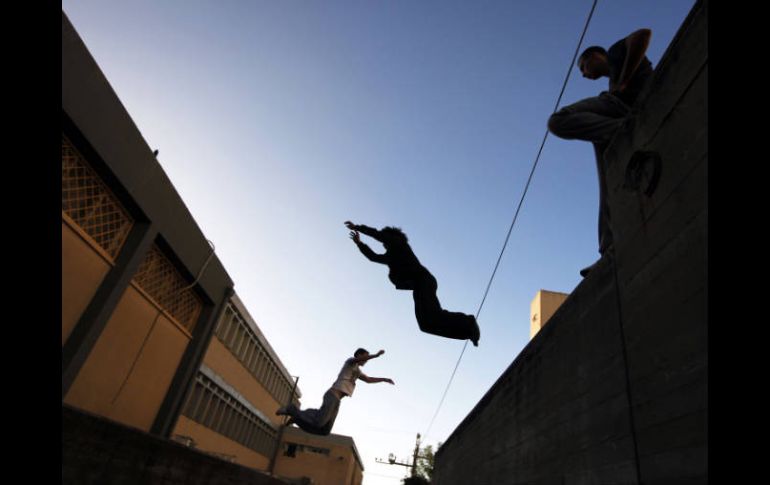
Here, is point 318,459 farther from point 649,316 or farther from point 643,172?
point 643,172

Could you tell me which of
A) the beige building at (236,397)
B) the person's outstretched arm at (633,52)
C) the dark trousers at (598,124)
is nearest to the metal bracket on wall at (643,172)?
the dark trousers at (598,124)

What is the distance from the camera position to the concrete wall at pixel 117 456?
415 centimetres

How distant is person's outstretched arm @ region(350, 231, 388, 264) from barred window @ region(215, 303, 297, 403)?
1067cm

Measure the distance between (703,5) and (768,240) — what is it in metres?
1.87

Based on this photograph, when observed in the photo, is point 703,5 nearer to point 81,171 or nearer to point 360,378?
point 360,378

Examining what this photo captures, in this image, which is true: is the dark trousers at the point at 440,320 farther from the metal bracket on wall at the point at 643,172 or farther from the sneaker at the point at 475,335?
the metal bracket on wall at the point at 643,172

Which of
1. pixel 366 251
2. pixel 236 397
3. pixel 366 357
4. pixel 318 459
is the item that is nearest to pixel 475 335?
pixel 366 251

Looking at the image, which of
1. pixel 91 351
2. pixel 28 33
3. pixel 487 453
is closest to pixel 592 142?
pixel 28 33

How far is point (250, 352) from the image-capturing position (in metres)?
19.4

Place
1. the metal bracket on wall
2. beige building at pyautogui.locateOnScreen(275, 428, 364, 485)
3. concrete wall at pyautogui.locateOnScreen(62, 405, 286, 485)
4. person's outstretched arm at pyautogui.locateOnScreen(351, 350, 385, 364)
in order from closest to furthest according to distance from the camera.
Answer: the metal bracket on wall < concrete wall at pyautogui.locateOnScreen(62, 405, 286, 485) < person's outstretched arm at pyautogui.locateOnScreen(351, 350, 385, 364) < beige building at pyautogui.locateOnScreen(275, 428, 364, 485)

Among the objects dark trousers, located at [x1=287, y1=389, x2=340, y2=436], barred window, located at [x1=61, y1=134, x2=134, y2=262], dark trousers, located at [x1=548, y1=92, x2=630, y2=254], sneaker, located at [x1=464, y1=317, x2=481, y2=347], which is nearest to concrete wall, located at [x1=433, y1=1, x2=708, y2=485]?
dark trousers, located at [x1=548, y1=92, x2=630, y2=254]

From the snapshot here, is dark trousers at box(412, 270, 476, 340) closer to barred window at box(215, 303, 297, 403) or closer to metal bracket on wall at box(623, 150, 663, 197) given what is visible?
metal bracket on wall at box(623, 150, 663, 197)

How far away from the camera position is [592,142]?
3795 mm

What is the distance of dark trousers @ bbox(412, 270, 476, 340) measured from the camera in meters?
4.38
